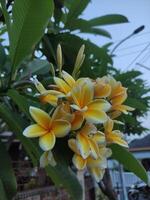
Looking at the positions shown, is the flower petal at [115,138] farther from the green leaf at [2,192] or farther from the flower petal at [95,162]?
the green leaf at [2,192]

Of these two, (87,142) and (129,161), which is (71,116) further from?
(129,161)

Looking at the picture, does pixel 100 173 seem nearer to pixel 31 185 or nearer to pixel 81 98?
pixel 81 98

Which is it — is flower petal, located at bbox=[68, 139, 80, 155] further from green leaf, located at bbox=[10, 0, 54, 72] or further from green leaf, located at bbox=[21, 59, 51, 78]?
green leaf, located at bbox=[21, 59, 51, 78]

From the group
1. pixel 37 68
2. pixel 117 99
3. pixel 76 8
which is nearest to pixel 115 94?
pixel 117 99

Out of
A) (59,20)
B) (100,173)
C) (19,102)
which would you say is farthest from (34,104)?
(59,20)

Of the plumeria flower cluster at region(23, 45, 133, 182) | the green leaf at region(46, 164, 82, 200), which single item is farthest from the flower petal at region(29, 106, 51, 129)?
the green leaf at region(46, 164, 82, 200)

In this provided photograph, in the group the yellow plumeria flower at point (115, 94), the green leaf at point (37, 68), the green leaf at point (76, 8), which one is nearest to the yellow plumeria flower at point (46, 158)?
the yellow plumeria flower at point (115, 94)
